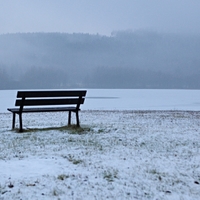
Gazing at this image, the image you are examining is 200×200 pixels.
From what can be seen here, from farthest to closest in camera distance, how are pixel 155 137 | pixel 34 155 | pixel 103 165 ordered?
1. pixel 155 137
2. pixel 34 155
3. pixel 103 165

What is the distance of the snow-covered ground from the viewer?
13.6 feet

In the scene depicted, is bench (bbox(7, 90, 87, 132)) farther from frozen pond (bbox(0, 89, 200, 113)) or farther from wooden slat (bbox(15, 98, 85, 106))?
frozen pond (bbox(0, 89, 200, 113))

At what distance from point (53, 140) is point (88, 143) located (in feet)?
3.49

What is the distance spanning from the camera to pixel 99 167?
5281 millimetres

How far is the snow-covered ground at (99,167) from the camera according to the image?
4.14 metres

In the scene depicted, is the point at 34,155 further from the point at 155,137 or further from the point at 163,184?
the point at 155,137

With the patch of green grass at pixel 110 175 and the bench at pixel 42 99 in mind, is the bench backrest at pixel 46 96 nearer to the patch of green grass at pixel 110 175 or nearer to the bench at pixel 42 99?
the bench at pixel 42 99

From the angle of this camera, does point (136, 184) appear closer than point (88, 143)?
Yes

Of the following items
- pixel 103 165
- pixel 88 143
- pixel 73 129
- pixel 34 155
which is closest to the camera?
pixel 103 165

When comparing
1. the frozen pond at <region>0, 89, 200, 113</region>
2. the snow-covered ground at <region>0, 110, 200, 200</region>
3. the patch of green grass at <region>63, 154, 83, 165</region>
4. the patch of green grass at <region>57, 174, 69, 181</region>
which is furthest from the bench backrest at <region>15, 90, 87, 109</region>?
the frozen pond at <region>0, 89, 200, 113</region>

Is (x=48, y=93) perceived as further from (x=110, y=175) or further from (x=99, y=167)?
(x=110, y=175)

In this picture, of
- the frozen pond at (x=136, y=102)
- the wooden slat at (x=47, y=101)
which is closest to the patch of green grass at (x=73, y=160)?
the wooden slat at (x=47, y=101)

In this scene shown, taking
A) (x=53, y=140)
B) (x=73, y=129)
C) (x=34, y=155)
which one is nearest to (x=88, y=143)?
(x=53, y=140)

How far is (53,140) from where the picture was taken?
26.3 feet
